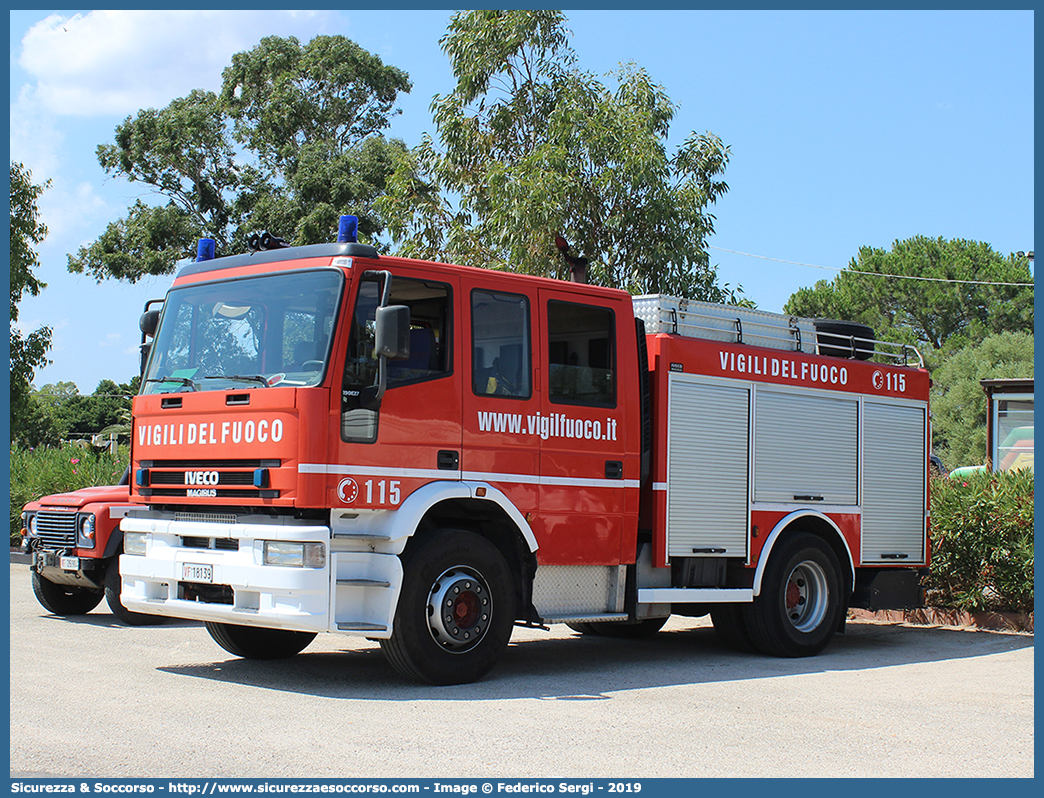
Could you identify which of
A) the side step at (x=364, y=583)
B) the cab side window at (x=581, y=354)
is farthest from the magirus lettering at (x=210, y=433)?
the cab side window at (x=581, y=354)

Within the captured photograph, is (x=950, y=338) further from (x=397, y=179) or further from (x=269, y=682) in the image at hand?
(x=269, y=682)

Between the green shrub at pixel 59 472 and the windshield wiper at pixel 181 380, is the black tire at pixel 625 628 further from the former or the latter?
the green shrub at pixel 59 472

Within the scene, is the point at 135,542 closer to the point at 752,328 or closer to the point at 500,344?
the point at 500,344

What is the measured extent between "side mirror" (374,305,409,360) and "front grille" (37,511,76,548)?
5.65m

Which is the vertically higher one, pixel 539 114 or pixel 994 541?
pixel 539 114

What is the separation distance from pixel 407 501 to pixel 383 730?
6.04 ft

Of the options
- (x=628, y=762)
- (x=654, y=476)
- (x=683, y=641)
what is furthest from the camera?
(x=683, y=641)

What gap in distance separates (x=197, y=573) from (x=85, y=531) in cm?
399

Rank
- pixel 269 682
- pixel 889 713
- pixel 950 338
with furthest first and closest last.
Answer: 1. pixel 950 338
2. pixel 269 682
3. pixel 889 713

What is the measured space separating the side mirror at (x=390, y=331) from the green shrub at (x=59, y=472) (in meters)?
12.1

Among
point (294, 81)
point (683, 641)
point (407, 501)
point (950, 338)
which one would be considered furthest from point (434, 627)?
point (950, 338)

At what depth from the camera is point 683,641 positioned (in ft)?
39.1

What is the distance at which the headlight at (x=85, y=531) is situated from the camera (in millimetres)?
11609

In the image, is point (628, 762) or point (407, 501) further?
point (407, 501)
